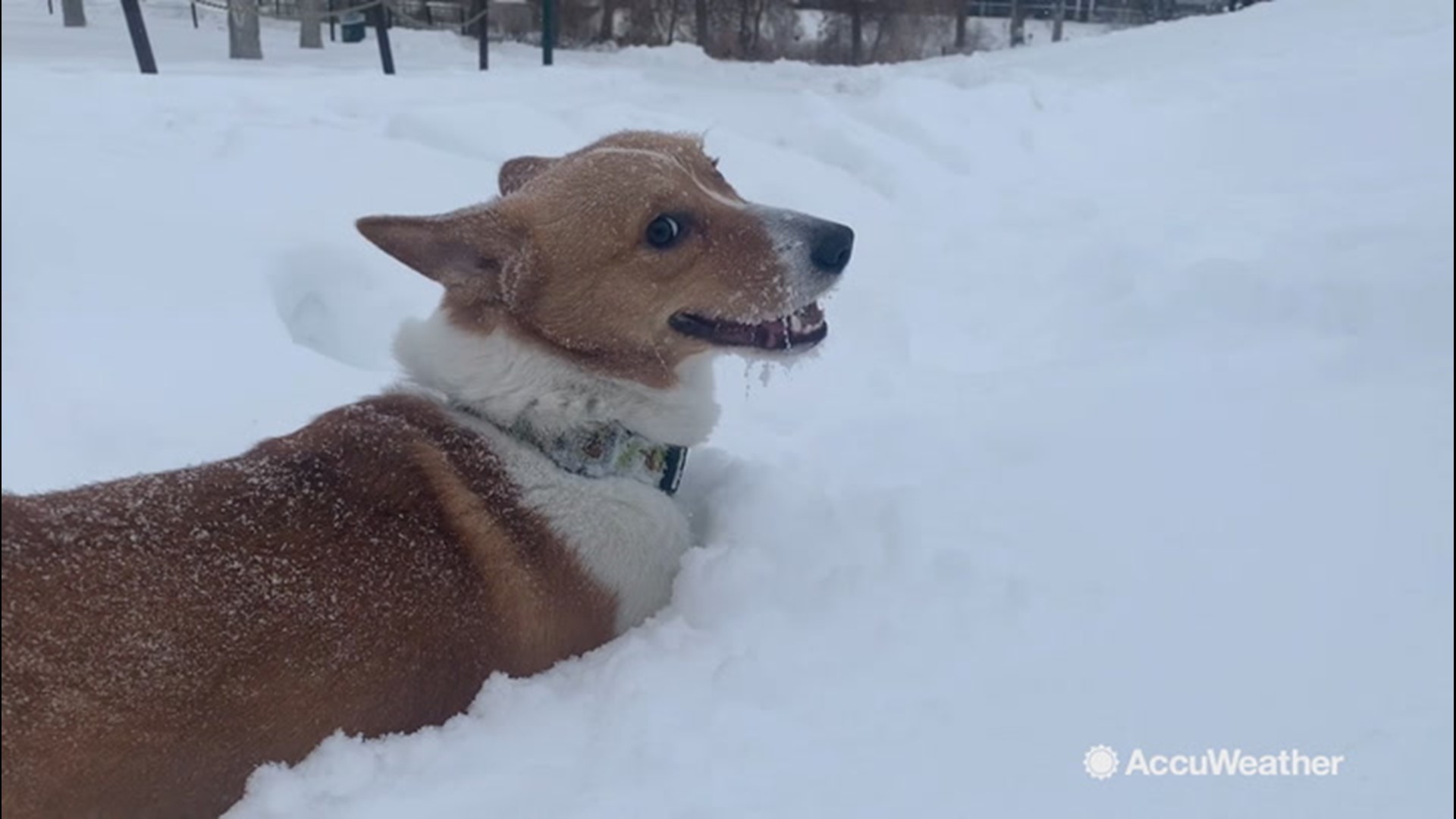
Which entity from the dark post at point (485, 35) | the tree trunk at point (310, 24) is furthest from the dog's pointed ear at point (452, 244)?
the dark post at point (485, 35)

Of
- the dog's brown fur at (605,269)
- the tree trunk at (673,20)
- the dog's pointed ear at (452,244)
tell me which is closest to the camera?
the dog's pointed ear at (452,244)

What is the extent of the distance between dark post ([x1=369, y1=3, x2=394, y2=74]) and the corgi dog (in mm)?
1427

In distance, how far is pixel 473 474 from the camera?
2414 millimetres

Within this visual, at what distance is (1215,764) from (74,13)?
209 centimetres

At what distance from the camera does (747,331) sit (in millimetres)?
2650

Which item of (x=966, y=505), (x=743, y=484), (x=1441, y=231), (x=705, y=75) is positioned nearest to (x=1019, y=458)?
(x=966, y=505)

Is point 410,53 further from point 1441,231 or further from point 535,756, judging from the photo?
point 535,756

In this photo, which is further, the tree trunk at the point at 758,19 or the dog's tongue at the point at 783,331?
the tree trunk at the point at 758,19

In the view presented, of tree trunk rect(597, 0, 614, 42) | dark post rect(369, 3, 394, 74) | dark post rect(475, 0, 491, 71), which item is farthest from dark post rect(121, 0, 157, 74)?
dark post rect(475, 0, 491, 71)

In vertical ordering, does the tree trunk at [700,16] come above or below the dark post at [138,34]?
above

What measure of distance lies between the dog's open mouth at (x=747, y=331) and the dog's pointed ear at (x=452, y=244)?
0.41 meters

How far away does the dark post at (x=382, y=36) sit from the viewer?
4.19m

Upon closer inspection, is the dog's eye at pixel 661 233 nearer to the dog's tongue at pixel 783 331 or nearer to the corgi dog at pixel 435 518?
the corgi dog at pixel 435 518

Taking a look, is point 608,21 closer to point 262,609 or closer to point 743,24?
point 743,24
